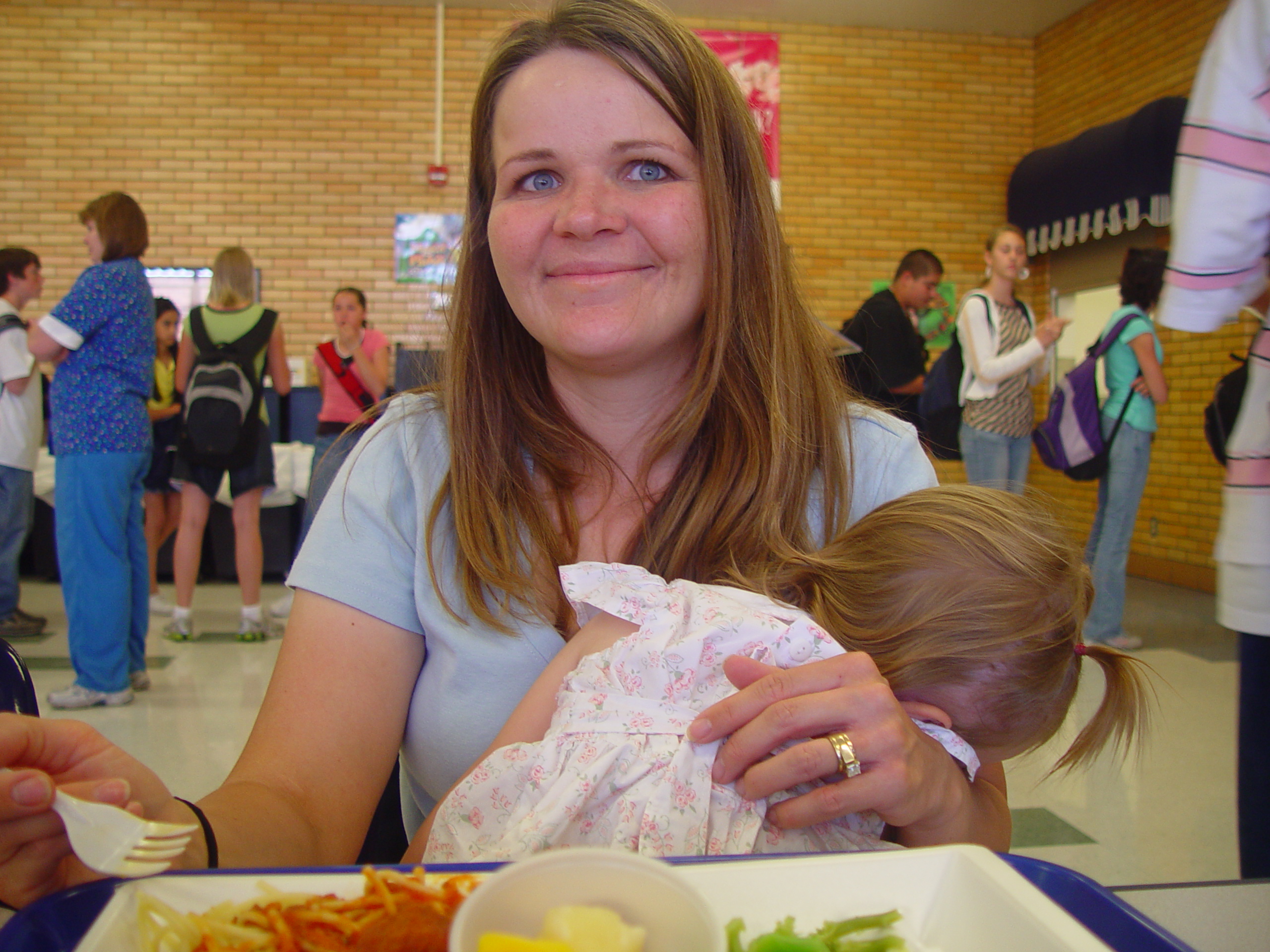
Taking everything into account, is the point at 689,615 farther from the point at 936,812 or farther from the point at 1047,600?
the point at 1047,600

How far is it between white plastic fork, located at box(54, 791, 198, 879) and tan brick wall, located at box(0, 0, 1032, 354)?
7.07 metres

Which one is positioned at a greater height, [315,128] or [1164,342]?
[315,128]

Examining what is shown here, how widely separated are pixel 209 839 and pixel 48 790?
0.63 ft

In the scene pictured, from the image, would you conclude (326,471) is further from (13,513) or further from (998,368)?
(998,368)

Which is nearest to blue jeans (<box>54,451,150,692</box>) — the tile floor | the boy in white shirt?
the tile floor

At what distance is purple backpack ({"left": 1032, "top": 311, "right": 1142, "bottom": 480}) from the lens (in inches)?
165

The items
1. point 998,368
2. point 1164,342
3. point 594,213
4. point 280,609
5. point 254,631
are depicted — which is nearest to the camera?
point 594,213

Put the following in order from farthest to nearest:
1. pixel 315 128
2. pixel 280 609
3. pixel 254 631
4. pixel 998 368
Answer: pixel 315 128 → pixel 280 609 → pixel 998 368 → pixel 254 631

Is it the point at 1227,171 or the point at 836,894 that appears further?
the point at 1227,171

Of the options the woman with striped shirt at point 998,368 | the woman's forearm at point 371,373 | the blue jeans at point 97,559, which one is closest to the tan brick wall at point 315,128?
the woman's forearm at point 371,373

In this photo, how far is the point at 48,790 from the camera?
54cm

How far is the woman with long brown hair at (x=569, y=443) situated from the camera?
3.31ft

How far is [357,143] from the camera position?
7594 millimetres

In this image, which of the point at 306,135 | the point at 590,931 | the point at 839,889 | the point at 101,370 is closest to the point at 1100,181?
the point at 306,135
